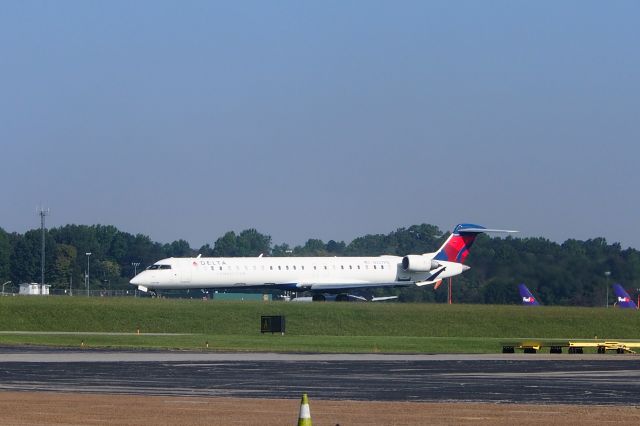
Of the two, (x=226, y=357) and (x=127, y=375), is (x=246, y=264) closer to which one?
(x=226, y=357)

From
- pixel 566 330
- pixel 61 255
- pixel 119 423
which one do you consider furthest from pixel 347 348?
pixel 61 255

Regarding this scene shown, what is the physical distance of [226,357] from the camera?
45.4 m

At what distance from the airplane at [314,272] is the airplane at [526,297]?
47.4 ft

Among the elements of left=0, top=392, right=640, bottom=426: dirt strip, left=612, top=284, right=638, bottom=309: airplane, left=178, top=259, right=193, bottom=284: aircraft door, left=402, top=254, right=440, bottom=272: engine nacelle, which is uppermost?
left=402, top=254, right=440, bottom=272: engine nacelle

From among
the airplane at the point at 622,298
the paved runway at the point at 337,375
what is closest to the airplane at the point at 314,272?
the airplane at the point at 622,298

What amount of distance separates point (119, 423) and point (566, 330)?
59.0 metres

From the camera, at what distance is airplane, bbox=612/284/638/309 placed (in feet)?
225

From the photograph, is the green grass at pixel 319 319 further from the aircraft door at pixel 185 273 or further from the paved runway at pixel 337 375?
the paved runway at pixel 337 375

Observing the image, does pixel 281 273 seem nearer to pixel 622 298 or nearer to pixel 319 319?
pixel 319 319

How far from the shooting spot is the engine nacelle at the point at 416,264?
9506 cm

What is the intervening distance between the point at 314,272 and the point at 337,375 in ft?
197

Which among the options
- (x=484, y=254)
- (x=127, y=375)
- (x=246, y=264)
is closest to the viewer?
(x=127, y=375)

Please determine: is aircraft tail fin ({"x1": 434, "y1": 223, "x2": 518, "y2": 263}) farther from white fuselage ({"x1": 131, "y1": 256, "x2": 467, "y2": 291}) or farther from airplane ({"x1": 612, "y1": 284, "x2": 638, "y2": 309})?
airplane ({"x1": 612, "y1": 284, "x2": 638, "y2": 309})

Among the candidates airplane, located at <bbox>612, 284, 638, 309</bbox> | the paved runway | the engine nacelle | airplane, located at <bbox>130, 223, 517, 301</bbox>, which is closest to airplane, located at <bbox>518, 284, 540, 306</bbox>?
airplane, located at <bbox>612, 284, 638, 309</bbox>
